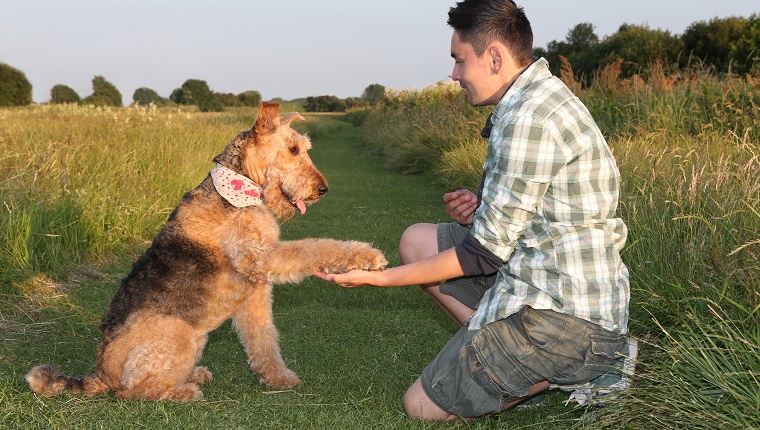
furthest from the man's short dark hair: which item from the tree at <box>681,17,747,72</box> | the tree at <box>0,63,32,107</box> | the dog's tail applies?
the tree at <box>0,63,32,107</box>

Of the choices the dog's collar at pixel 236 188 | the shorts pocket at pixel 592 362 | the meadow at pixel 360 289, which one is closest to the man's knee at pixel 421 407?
the meadow at pixel 360 289

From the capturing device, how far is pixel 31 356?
4922mm

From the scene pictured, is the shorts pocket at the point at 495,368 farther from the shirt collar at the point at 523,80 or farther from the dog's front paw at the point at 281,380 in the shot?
the dog's front paw at the point at 281,380

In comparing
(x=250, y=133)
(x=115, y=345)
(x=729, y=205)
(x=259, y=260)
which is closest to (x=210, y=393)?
(x=115, y=345)

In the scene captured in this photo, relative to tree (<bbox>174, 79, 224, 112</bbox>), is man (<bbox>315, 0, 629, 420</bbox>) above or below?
below

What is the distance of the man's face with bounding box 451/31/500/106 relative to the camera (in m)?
3.34

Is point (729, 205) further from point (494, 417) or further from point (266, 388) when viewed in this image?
point (266, 388)

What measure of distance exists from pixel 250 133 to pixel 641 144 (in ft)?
19.1

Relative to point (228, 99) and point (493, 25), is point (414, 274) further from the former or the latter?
point (228, 99)

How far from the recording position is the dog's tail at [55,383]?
368 cm

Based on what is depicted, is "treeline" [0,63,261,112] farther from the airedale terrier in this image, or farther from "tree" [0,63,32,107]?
the airedale terrier

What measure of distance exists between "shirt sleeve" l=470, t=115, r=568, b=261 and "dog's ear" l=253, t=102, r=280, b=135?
1490mm

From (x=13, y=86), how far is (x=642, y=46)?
42.1m

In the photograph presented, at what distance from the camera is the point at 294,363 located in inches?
189
